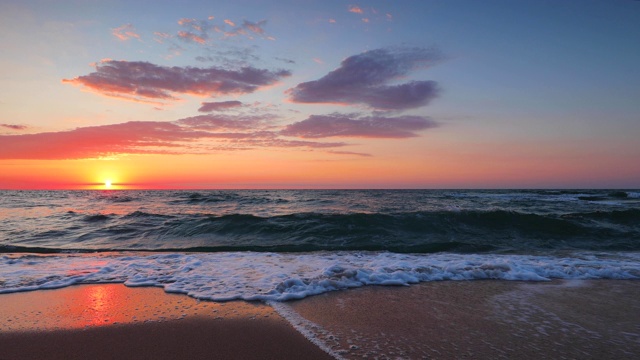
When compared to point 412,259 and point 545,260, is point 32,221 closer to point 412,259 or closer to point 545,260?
point 412,259

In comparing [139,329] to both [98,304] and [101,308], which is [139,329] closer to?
[101,308]

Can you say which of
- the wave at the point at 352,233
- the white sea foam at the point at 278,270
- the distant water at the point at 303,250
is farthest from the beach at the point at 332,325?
the wave at the point at 352,233

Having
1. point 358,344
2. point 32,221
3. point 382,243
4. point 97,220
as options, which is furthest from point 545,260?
point 32,221

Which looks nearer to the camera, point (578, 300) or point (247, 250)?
point (578, 300)

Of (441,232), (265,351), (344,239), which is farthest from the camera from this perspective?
(441,232)

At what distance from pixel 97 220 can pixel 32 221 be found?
2504mm

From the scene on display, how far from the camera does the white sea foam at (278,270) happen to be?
5.52 meters

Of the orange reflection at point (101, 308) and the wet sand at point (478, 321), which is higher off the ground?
the wet sand at point (478, 321)

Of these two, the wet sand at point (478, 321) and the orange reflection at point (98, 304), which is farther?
the orange reflection at point (98, 304)

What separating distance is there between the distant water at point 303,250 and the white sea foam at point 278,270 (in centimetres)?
2

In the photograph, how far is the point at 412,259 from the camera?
798 centimetres

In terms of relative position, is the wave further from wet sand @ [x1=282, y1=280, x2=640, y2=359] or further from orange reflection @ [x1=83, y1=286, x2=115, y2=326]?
orange reflection @ [x1=83, y1=286, x2=115, y2=326]

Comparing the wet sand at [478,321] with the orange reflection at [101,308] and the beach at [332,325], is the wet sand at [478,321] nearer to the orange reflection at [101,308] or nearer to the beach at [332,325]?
the beach at [332,325]

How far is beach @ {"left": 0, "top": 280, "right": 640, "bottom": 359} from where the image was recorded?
10.8 feet
